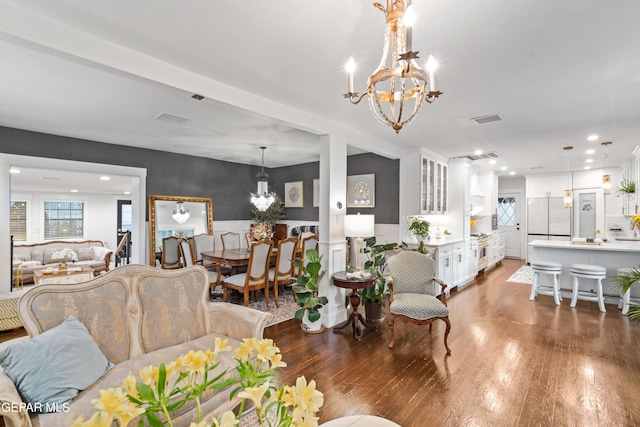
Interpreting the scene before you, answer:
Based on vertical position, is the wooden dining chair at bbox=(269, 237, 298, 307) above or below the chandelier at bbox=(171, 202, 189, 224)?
below

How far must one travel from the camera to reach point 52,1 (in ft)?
5.86

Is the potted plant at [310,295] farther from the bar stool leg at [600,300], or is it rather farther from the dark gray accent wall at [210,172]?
the bar stool leg at [600,300]

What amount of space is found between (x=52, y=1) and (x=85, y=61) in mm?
387

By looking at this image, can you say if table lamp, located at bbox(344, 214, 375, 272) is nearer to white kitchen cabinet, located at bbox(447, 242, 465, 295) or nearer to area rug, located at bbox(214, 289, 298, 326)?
area rug, located at bbox(214, 289, 298, 326)

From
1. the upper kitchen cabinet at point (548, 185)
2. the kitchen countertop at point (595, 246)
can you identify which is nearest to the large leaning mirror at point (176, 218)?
the kitchen countertop at point (595, 246)

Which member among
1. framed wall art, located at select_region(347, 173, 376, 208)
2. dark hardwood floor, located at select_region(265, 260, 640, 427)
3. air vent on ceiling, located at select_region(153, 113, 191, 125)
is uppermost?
air vent on ceiling, located at select_region(153, 113, 191, 125)

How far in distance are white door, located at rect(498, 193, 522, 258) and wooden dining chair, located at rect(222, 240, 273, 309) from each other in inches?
331

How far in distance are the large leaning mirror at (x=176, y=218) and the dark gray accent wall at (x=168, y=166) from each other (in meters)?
0.15

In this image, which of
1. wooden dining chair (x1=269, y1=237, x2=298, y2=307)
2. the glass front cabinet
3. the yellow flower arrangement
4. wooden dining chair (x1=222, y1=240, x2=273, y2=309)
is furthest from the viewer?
the glass front cabinet

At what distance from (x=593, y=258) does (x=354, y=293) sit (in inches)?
175

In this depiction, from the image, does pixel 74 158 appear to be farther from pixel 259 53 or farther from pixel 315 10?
pixel 315 10

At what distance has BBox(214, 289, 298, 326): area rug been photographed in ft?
14.2

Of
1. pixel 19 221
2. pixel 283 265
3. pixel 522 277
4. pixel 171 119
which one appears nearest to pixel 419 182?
pixel 283 265

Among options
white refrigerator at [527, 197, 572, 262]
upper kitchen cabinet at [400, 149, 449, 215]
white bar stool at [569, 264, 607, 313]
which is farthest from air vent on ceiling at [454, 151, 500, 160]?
white refrigerator at [527, 197, 572, 262]
